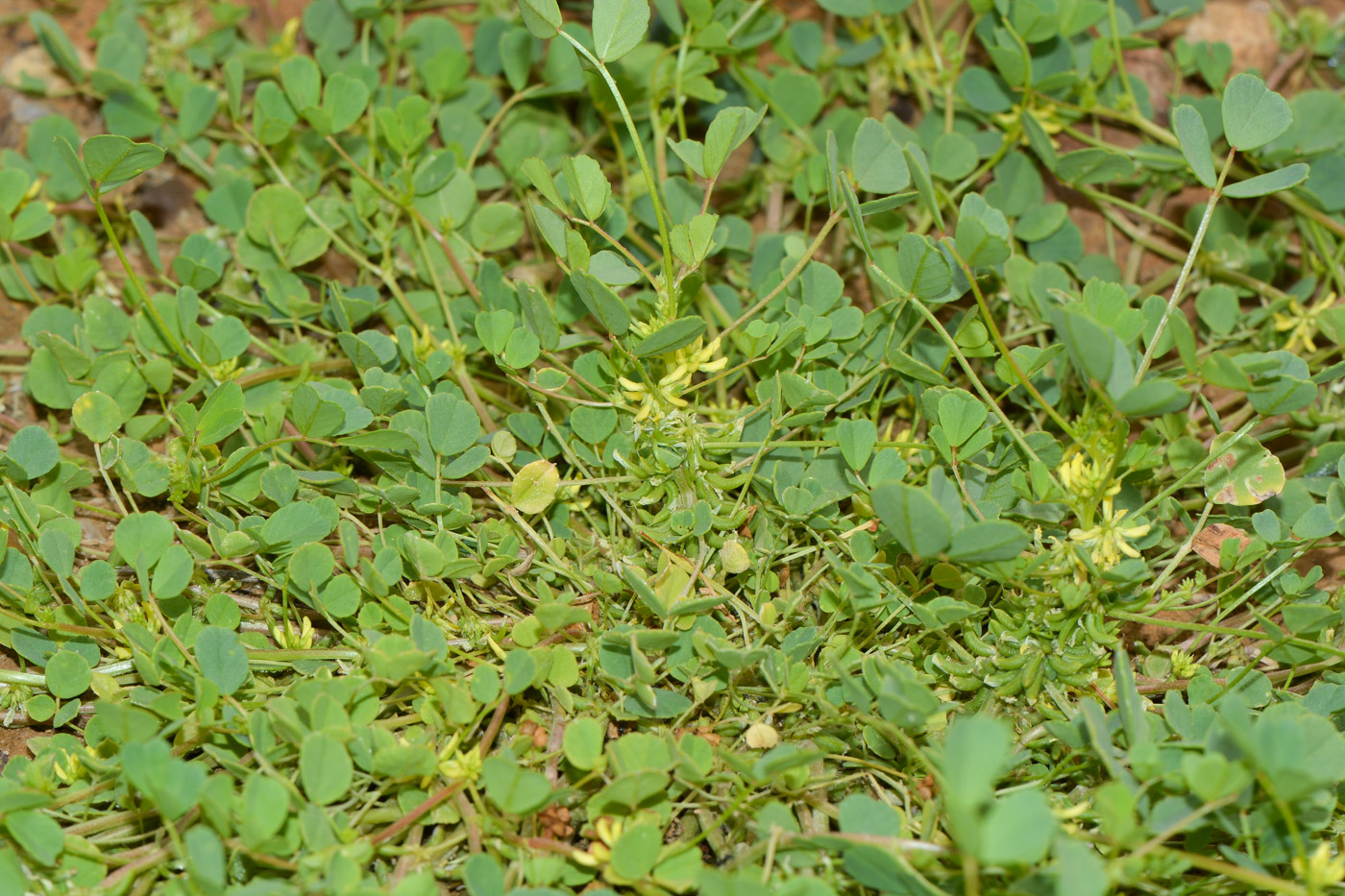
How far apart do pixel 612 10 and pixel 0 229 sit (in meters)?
1.04

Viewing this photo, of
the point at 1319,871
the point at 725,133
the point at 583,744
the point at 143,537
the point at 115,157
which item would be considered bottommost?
the point at 1319,871

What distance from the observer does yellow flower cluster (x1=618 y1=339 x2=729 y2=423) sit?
1.35 meters

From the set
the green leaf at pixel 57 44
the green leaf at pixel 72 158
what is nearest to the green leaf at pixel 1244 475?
the green leaf at pixel 72 158

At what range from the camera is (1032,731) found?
1.29 metres

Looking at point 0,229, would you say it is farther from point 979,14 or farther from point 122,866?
point 979,14

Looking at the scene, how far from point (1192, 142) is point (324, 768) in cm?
126

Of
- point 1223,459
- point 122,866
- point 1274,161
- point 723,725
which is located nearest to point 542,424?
point 723,725

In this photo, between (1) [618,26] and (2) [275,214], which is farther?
(2) [275,214]

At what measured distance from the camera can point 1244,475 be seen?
1339 millimetres

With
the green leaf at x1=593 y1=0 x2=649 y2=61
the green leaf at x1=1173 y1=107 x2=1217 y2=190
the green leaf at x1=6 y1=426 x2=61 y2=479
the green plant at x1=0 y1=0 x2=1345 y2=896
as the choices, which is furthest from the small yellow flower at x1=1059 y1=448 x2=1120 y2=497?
the green leaf at x1=6 y1=426 x2=61 y2=479

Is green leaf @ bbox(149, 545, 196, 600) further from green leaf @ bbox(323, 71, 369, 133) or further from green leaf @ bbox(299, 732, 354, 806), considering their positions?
green leaf @ bbox(323, 71, 369, 133)

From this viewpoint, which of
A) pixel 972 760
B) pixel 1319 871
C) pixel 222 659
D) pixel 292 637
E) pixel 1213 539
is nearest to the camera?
pixel 972 760

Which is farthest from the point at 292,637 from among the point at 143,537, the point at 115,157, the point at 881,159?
the point at 881,159

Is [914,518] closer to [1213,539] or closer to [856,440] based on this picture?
[856,440]
